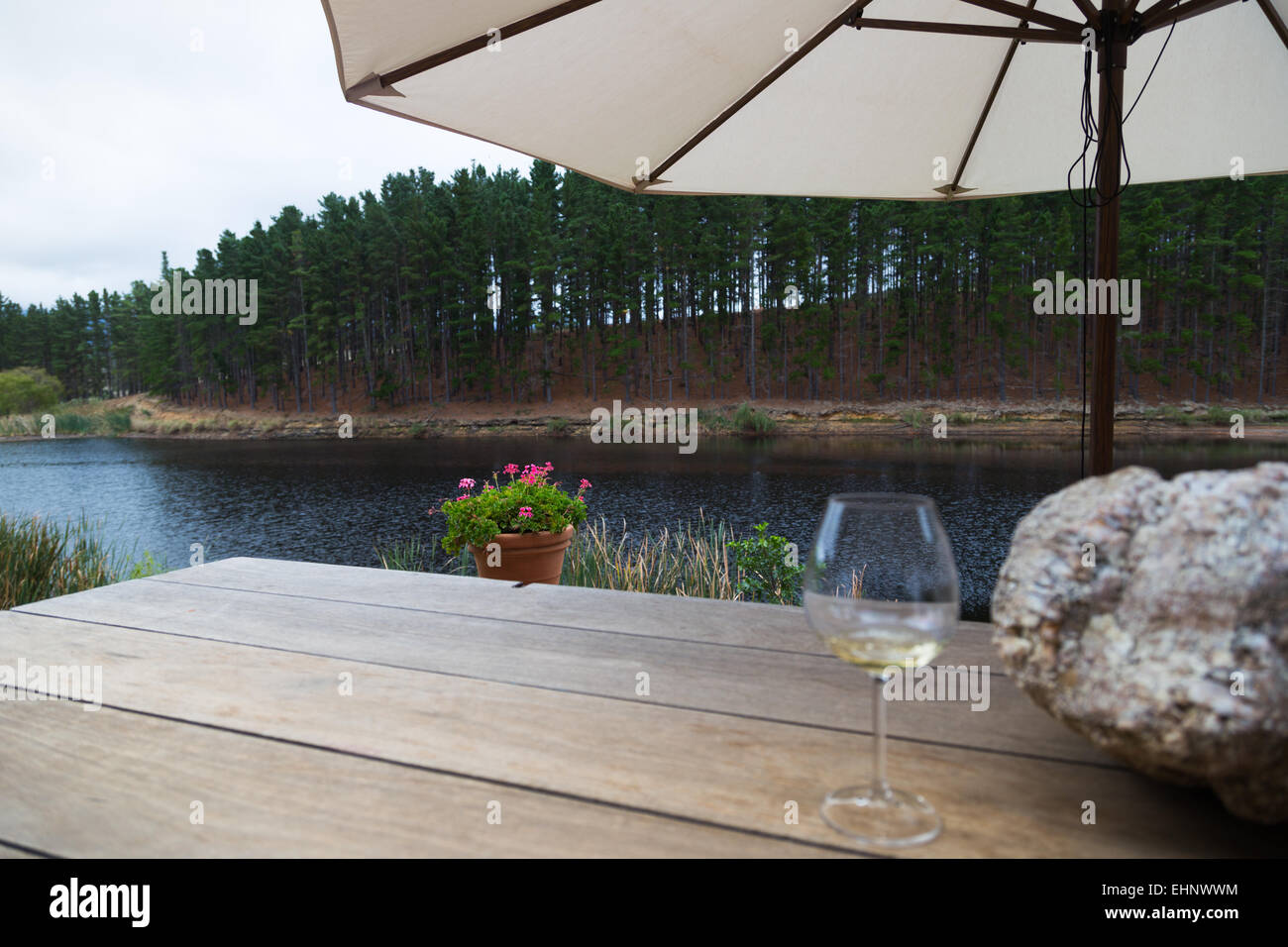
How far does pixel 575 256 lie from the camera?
33.9 metres

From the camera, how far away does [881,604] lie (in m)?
0.66

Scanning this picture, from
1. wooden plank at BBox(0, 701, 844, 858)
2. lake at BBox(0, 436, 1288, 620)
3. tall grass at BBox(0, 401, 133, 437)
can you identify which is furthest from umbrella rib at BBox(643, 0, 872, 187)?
tall grass at BBox(0, 401, 133, 437)

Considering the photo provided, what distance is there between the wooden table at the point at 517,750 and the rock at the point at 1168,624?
13 centimetres

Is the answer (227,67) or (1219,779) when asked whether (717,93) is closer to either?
(1219,779)

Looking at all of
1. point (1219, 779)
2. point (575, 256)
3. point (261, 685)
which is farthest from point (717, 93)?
point (575, 256)

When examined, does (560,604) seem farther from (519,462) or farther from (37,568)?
(519,462)

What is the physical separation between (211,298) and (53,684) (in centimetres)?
4615

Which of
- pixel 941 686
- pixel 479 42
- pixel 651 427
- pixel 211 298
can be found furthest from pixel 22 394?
pixel 941 686

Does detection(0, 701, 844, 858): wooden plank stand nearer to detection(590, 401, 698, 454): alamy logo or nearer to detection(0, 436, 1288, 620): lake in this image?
detection(0, 436, 1288, 620): lake

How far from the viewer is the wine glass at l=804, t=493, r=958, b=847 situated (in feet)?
2.06
